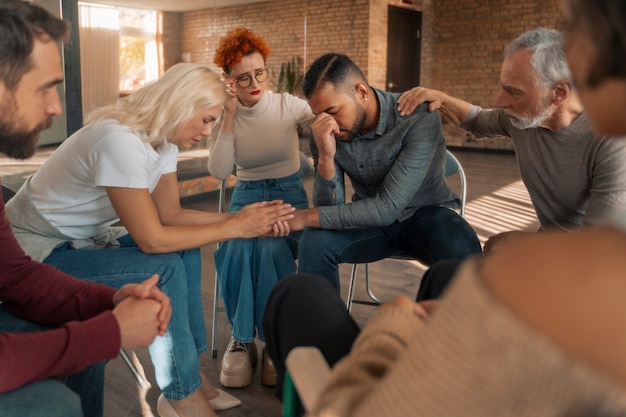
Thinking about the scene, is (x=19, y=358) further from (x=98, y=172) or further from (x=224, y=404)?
(x=224, y=404)

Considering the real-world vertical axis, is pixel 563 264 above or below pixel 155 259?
above

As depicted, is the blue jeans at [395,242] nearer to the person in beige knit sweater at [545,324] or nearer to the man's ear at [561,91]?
the man's ear at [561,91]


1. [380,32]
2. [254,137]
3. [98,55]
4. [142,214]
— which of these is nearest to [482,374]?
[142,214]

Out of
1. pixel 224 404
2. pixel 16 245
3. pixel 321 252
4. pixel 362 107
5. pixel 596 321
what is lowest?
pixel 224 404

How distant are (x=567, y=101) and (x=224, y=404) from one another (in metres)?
1.56

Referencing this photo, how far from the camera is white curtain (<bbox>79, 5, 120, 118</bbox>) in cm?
484

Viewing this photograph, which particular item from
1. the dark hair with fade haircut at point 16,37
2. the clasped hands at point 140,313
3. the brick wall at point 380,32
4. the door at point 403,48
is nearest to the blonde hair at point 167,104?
the dark hair with fade haircut at point 16,37

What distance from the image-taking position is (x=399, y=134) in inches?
86.0

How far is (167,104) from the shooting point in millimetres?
1820


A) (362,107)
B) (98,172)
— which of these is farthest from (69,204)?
(362,107)

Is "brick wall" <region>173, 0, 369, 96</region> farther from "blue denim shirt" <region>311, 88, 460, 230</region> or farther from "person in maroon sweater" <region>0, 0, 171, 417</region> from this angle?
"person in maroon sweater" <region>0, 0, 171, 417</region>

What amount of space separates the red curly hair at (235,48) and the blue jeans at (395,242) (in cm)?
92

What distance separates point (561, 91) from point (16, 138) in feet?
5.38

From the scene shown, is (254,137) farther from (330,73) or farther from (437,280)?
(437,280)
